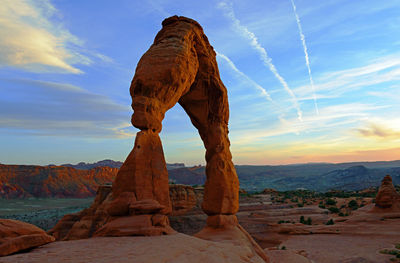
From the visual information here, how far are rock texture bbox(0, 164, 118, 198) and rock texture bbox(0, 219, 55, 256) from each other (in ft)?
245

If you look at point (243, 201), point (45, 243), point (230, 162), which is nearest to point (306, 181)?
point (243, 201)

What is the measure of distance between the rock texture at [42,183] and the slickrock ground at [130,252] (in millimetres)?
75579

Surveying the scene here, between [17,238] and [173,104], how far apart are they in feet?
20.5

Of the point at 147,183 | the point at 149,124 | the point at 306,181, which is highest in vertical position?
the point at 149,124

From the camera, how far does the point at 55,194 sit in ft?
233

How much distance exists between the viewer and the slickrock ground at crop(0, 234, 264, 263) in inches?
157

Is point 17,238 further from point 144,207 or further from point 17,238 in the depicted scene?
point 144,207

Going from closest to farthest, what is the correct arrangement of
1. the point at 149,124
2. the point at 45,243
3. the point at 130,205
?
the point at 45,243 → the point at 130,205 → the point at 149,124

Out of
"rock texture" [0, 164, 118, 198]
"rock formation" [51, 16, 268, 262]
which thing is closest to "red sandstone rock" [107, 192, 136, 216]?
"rock formation" [51, 16, 268, 262]

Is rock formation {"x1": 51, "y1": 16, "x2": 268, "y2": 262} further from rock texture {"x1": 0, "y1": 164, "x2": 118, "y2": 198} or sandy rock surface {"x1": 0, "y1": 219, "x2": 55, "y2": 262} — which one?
rock texture {"x1": 0, "y1": 164, "x2": 118, "y2": 198}

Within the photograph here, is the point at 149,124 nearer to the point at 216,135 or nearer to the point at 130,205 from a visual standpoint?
the point at 130,205

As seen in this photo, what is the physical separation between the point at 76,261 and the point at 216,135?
9004mm

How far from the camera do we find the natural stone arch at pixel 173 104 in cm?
770

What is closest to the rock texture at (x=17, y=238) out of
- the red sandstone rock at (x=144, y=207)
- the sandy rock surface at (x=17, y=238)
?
the sandy rock surface at (x=17, y=238)
